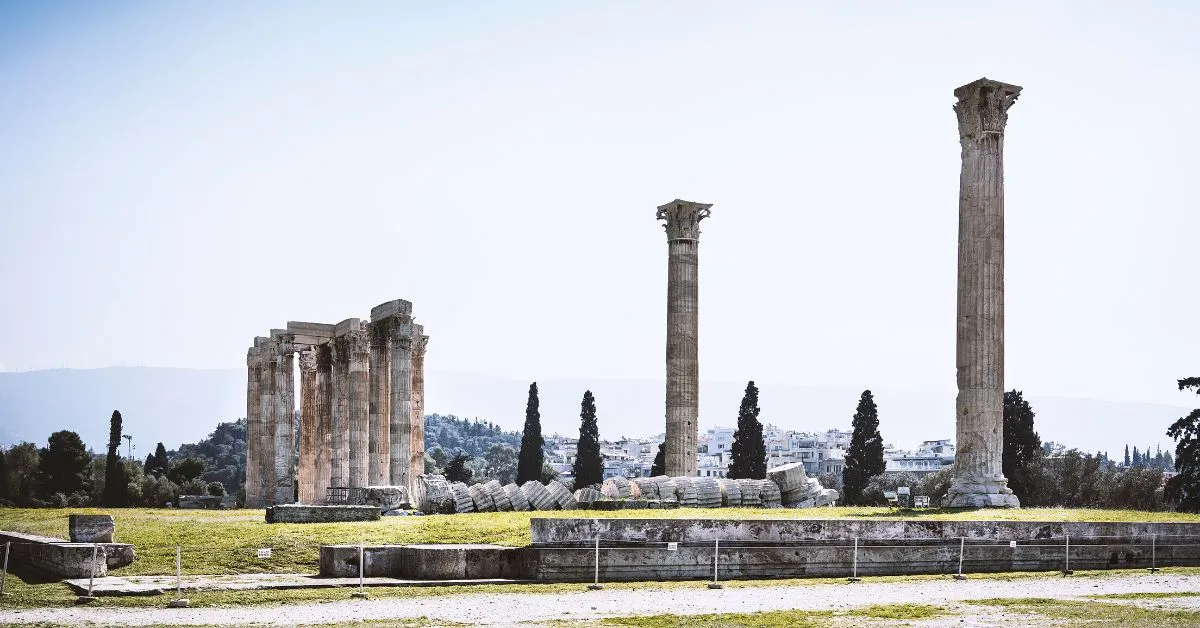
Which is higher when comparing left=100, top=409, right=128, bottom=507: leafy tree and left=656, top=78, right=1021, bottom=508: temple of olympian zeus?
left=656, top=78, right=1021, bottom=508: temple of olympian zeus

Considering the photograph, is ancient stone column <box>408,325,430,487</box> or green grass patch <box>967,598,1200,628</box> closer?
green grass patch <box>967,598,1200,628</box>

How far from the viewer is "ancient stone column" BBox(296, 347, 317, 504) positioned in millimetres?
63188

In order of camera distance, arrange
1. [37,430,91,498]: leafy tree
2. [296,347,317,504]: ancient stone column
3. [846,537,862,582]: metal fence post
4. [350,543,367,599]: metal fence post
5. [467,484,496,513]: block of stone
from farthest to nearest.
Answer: [37,430,91,498]: leafy tree → [296,347,317,504]: ancient stone column → [467,484,496,513]: block of stone → [846,537,862,582]: metal fence post → [350,543,367,599]: metal fence post

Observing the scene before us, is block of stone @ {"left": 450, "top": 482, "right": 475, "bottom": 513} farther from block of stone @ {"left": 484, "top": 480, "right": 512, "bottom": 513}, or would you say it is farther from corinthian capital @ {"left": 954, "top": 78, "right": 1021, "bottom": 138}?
corinthian capital @ {"left": 954, "top": 78, "right": 1021, "bottom": 138}

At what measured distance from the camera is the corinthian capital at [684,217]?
1988 inches

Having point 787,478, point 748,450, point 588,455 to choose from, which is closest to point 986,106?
point 787,478

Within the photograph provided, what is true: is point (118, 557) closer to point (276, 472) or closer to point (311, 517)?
point (311, 517)

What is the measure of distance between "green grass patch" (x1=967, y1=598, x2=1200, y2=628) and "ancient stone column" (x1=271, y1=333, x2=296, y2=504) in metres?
42.1

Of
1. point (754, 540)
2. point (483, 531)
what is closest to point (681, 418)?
point (483, 531)

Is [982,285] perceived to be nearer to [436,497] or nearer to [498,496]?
[498,496]

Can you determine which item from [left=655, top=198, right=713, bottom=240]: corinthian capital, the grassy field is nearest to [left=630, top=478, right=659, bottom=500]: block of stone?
the grassy field

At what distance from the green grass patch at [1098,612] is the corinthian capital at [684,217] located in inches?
1220

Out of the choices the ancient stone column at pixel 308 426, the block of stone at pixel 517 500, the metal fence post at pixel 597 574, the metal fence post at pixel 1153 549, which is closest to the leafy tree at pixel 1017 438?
the ancient stone column at pixel 308 426

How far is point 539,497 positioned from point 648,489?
3183 mm
